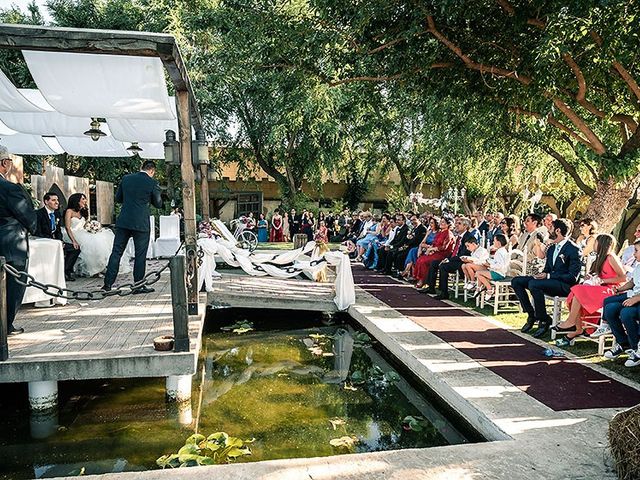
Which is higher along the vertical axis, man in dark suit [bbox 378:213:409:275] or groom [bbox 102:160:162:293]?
groom [bbox 102:160:162:293]

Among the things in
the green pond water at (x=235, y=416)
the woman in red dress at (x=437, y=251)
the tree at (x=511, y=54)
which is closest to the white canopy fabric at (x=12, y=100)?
the green pond water at (x=235, y=416)

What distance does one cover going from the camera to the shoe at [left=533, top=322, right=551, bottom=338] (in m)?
6.55

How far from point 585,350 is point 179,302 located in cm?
461

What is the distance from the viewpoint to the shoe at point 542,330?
6551 mm

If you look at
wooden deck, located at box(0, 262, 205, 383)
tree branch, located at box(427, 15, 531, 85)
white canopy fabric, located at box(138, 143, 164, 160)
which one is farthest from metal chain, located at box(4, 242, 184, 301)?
white canopy fabric, located at box(138, 143, 164, 160)

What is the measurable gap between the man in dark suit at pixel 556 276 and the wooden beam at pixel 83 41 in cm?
515

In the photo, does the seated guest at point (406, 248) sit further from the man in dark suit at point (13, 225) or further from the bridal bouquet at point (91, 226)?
the man in dark suit at point (13, 225)

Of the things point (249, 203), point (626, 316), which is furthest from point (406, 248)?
point (249, 203)

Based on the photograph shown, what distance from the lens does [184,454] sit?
3.96 m

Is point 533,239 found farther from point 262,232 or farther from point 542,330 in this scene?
point 262,232

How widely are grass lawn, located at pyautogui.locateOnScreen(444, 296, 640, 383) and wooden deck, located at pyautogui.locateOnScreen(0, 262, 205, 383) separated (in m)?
4.19

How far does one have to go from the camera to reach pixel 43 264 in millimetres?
6289

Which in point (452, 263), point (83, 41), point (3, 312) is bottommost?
point (452, 263)

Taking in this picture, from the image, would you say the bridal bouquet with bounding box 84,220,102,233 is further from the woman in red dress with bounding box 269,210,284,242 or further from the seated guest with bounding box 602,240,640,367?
the woman in red dress with bounding box 269,210,284,242
